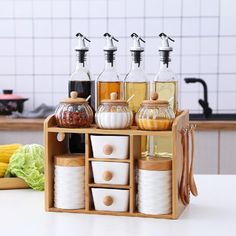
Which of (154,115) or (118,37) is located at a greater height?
(118,37)

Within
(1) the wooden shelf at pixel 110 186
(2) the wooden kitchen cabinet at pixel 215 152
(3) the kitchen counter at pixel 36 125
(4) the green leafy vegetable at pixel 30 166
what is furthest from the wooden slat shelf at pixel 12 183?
(2) the wooden kitchen cabinet at pixel 215 152

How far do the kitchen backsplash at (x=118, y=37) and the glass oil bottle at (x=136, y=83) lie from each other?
7.73ft

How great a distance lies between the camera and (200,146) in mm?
3381

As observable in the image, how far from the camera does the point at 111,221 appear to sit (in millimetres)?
1392

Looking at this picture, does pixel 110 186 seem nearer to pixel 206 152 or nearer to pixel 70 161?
pixel 70 161

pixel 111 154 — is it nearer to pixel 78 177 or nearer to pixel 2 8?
pixel 78 177

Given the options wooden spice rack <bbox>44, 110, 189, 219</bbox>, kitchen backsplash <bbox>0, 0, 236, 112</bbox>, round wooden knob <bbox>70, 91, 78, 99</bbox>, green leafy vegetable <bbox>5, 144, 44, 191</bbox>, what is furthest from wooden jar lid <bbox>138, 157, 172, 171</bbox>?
kitchen backsplash <bbox>0, 0, 236, 112</bbox>

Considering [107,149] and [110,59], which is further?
[110,59]

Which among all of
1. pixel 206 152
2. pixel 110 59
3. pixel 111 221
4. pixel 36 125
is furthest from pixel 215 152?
pixel 111 221

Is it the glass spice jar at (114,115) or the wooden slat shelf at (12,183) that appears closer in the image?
the glass spice jar at (114,115)

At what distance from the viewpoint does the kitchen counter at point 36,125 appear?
131 inches

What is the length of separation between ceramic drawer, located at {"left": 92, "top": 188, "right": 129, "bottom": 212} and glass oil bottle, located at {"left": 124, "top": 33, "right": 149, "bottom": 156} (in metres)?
0.14

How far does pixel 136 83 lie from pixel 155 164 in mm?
234

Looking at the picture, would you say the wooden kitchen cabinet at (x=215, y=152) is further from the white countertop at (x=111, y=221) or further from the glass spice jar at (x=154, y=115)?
the glass spice jar at (x=154, y=115)
